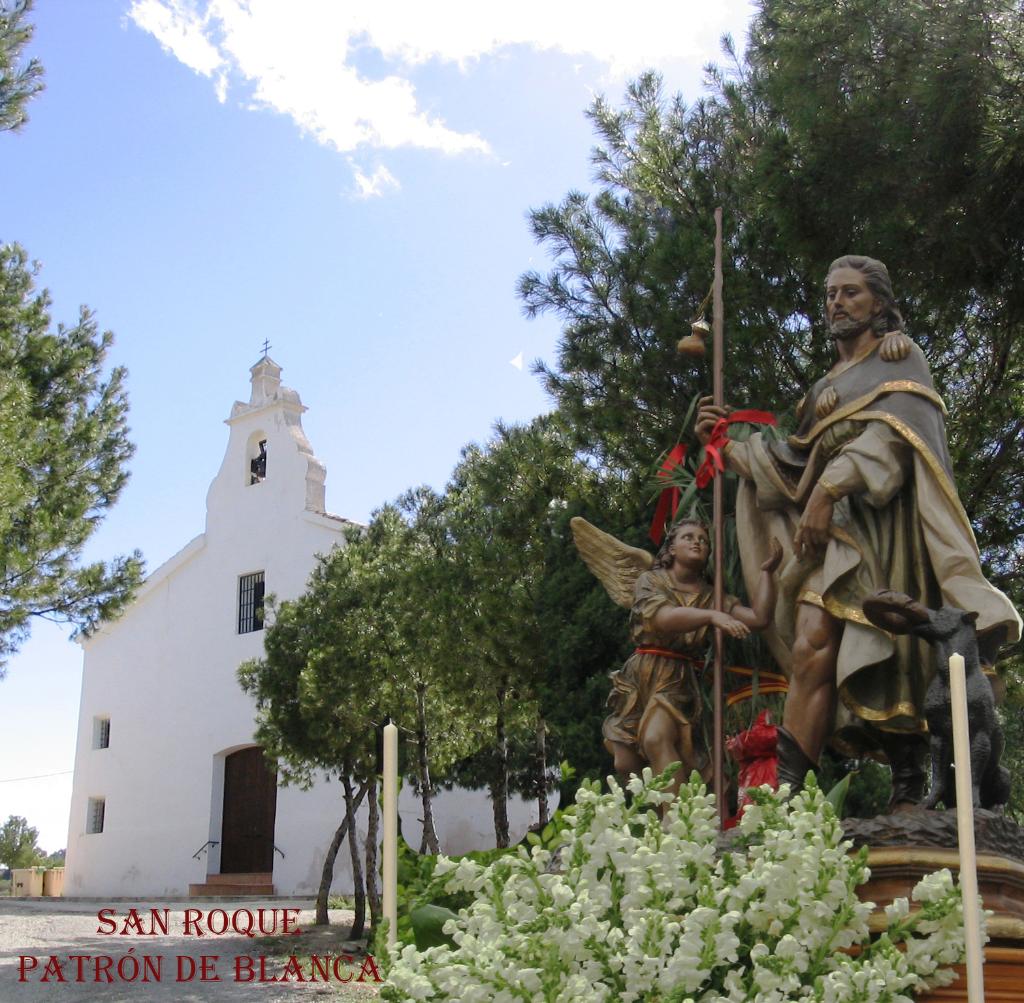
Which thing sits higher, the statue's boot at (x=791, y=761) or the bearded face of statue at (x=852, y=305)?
the bearded face of statue at (x=852, y=305)

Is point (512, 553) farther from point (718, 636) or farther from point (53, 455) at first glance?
point (718, 636)

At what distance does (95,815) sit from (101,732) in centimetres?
184

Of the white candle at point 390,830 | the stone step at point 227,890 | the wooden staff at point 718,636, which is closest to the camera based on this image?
the white candle at point 390,830

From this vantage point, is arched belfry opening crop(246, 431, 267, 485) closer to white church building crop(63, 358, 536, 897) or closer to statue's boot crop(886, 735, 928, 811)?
white church building crop(63, 358, 536, 897)

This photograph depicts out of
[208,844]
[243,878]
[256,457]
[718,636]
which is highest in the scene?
[256,457]

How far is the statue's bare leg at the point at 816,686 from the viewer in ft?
12.9

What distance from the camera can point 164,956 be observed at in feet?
44.4

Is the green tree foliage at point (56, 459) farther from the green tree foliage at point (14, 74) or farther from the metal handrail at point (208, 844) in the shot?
the metal handrail at point (208, 844)

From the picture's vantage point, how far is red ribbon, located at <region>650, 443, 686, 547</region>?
513 centimetres

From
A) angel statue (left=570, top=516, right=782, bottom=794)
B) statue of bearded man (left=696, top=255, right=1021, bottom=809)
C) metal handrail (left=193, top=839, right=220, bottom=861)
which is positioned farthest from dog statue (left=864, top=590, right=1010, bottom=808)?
metal handrail (left=193, top=839, right=220, bottom=861)

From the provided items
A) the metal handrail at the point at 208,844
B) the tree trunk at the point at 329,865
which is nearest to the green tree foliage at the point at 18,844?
the metal handrail at the point at 208,844

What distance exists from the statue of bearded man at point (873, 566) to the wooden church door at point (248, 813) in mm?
20466

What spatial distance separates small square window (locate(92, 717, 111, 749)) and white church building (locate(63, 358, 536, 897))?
1.3 inches

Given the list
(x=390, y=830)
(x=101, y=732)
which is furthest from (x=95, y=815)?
(x=390, y=830)
